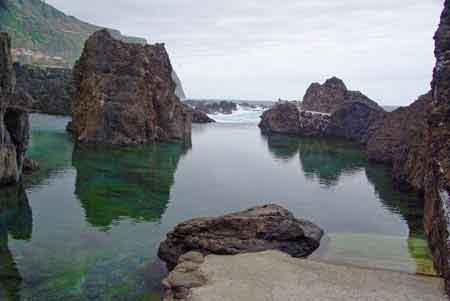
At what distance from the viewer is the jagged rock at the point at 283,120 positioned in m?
133

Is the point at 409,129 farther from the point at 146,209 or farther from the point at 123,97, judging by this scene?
the point at 123,97

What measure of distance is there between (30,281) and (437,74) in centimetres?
2804

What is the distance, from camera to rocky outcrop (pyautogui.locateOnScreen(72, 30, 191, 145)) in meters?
83.0

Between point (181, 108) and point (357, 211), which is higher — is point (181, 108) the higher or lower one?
the higher one

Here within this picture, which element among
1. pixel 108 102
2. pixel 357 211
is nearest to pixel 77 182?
pixel 357 211

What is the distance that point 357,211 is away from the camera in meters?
44.7

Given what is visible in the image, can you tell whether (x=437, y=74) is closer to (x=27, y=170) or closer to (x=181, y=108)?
(x=27, y=170)

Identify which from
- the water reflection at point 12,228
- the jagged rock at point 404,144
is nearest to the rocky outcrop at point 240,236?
the water reflection at point 12,228

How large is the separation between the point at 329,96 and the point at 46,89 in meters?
90.0

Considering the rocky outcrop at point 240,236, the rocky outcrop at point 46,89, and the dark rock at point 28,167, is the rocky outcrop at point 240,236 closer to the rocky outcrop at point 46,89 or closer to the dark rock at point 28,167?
the dark rock at point 28,167

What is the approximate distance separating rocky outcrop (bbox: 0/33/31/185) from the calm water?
81.5 inches

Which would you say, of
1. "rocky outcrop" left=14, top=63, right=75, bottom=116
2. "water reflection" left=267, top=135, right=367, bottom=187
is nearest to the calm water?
→ "water reflection" left=267, top=135, right=367, bottom=187

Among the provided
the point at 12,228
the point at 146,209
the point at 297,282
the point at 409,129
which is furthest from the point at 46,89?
the point at 297,282

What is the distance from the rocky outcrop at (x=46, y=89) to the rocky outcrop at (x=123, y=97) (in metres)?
51.4
